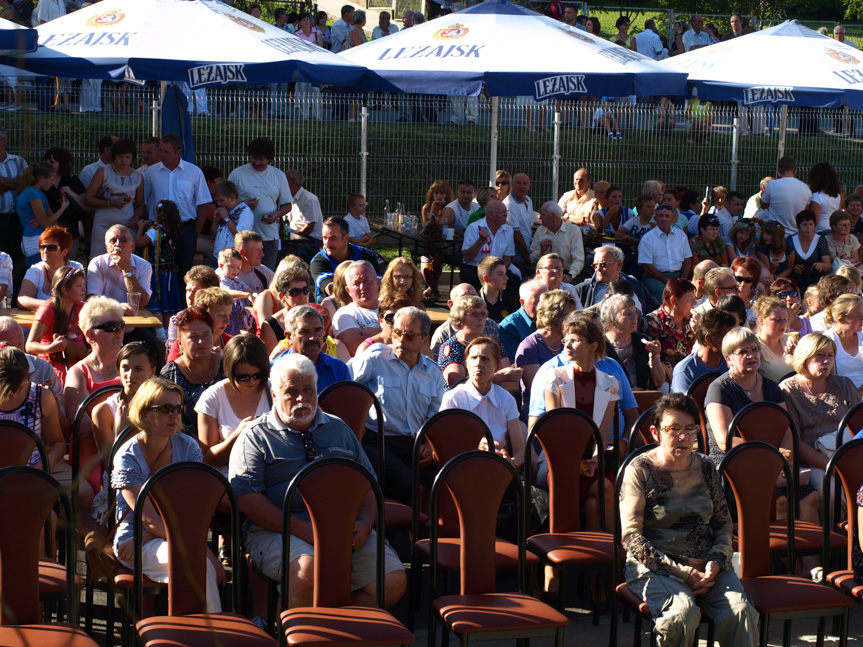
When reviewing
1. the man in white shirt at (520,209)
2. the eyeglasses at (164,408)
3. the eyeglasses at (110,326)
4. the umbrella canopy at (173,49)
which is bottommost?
the eyeglasses at (164,408)

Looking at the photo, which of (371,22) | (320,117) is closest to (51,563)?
(320,117)

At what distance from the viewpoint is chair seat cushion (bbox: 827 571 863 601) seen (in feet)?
15.2

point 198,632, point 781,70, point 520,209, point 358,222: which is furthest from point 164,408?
point 781,70

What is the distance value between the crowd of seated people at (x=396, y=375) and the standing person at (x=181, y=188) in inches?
39.3

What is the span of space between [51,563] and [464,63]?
7722 millimetres

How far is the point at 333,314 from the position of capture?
24.7 feet

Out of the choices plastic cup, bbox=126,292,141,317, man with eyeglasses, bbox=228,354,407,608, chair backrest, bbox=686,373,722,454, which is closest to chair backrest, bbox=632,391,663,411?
chair backrest, bbox=686,373,722,454

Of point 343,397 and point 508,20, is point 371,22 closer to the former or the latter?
point 508,20

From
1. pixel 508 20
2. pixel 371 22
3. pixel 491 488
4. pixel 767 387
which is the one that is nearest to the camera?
pixel 491 488

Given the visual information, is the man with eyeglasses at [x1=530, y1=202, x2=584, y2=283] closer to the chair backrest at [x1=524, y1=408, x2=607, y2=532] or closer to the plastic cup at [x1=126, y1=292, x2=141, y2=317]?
the plastic cup at [x1=126, y1=292, x2=141, y2=317]

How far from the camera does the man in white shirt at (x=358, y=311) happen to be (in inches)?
281

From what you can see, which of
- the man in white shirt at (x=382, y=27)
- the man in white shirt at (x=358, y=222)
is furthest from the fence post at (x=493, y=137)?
the man in white shirt at (x=382, y=27)

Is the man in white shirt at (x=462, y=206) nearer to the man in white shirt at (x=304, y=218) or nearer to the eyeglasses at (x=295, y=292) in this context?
the man in white shirt at (x=304, y=218)

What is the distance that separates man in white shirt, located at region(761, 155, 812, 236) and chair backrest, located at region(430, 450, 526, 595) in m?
8.79
